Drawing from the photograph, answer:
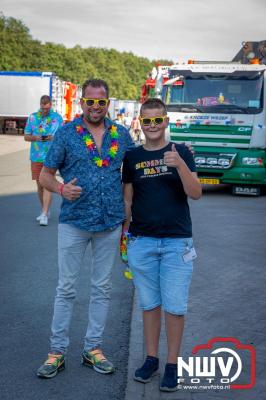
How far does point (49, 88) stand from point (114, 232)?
3599cm

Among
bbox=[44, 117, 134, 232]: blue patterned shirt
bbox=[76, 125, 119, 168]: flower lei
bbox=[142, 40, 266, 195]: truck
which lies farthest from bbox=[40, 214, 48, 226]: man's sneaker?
bbox=[76, 125, 119, 168]: flower lei

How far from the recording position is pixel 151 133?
4.15m

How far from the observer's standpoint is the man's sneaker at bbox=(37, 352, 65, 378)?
4410 mm

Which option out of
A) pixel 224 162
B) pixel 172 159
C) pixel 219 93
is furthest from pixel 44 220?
pixel 172 159

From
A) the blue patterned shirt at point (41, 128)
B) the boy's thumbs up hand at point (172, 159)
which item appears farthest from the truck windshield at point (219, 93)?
the boy's thumbs up hand at point (172, 159)

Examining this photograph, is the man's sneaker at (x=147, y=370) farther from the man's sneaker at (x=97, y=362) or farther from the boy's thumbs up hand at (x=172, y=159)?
the boy's thumbs up hand at (x=172, y=159)

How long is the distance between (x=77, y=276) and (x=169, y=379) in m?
0.90

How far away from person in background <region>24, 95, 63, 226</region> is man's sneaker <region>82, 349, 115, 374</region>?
5.72 metres

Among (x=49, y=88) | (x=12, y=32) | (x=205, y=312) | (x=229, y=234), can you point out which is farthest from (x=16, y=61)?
(x=205, y=312)

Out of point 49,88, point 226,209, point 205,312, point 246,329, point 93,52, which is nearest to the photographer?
point 246,329

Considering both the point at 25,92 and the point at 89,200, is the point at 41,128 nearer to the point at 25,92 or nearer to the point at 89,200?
the point at 89,200

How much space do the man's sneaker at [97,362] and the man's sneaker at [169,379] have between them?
1.50ft

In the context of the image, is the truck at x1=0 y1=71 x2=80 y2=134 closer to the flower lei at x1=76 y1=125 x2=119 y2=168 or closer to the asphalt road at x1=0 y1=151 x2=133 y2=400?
the asphalt road at x1=0 y1=151 x2=133 y2=400

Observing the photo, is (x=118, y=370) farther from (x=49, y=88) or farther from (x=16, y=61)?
(x=16, y=61)
